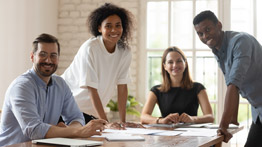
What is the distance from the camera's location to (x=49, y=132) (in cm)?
184

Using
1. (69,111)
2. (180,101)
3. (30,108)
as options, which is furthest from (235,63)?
(180,101)

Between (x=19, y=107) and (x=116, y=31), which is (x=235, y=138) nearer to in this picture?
(x=116, y=31)

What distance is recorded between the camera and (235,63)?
208 centimetres

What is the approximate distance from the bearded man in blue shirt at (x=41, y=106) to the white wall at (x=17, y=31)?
215 cm

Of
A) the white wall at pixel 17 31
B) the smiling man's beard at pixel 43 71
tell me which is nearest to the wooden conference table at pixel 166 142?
the smiling man's beard at pixel 43 71

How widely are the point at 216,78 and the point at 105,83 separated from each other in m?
2.34

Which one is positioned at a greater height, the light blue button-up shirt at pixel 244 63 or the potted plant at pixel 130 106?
the light blue button-up shirt at pixel 244 63

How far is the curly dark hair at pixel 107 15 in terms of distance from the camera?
2822 mm

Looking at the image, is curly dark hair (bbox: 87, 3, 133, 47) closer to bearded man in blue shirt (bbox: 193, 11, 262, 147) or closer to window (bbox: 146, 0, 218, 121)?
bearded man in blue shirt (bbox: 193, 11, 262, 147)

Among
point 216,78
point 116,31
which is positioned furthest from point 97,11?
point 216,78

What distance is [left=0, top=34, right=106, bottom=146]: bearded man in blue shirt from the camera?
1847 mm

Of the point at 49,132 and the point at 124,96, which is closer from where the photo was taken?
the point at 49,132

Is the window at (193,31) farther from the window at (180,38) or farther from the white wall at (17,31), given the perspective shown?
the white wall at (17,31)

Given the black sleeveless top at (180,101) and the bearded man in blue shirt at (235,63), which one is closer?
the bearded man in blue shirt at (235,63)
